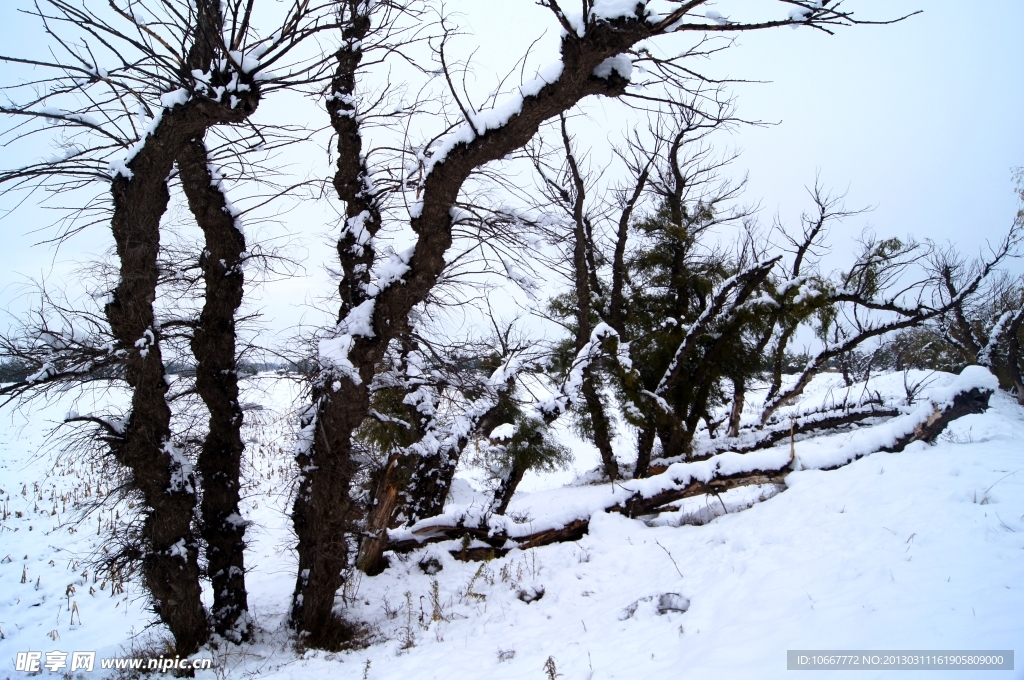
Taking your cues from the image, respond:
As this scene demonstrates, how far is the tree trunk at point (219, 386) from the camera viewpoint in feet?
17.4

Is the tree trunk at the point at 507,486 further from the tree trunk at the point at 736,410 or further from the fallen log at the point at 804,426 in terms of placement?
the tree trunk at the point at 736,410

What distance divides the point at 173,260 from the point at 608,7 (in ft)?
16.4

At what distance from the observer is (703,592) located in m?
3.87

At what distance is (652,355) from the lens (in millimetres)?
12062

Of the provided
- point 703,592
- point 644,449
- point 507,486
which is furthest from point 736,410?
point 703,592

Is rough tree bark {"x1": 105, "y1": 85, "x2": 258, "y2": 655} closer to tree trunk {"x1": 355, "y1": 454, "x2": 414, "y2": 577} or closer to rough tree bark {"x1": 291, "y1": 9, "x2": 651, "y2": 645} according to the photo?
rough tree bark {"x1": 291, "y1": 9, "x2": 651, "y2": 645}

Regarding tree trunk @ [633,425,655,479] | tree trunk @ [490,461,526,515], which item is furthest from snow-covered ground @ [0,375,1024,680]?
tree trunk @ [633,425,655,479]

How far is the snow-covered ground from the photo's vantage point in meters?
2.79

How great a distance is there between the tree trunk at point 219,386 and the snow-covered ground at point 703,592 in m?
0.39

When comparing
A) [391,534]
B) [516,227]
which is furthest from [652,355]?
[516,227]

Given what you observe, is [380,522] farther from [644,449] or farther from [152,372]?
[644,449]

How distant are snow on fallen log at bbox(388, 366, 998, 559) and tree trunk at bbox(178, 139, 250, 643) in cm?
226

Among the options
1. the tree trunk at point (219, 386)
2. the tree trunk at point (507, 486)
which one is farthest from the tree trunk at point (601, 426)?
the tree trunk at point (219, 386)

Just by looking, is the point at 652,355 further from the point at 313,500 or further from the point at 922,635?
the point at 922,635
